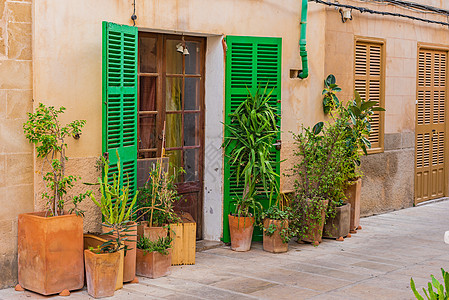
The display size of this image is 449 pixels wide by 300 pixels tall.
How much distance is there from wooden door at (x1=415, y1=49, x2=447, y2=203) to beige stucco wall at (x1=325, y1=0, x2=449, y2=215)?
0.26 m

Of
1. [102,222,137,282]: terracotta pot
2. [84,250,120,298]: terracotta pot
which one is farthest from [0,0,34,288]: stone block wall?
[102,222,137,282]: terracotta pot

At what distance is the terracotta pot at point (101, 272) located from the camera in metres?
6.38

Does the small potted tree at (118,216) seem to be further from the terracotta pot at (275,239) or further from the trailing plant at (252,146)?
the terracotta pot at (275,239)

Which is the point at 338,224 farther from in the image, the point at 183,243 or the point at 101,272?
the point at 101,272

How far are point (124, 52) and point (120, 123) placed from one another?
2.29 ft

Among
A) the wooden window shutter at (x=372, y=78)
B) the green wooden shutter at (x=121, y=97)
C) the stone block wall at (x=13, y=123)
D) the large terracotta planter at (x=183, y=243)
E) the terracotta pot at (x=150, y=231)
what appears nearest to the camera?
the stone block wall at (x=13, y=123)

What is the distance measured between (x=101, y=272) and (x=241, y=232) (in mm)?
2388

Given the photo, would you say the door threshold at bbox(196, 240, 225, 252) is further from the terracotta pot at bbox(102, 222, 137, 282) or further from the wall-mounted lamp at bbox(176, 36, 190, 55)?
the wall-mounted lamp at bbox(176, 36, 190, 55)

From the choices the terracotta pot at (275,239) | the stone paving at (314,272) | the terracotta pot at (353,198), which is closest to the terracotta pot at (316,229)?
the stone paving at (314,272)

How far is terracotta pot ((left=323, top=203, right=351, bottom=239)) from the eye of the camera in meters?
9.23

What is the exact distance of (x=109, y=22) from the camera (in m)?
6.91

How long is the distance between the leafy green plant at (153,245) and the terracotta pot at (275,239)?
62.1 inches

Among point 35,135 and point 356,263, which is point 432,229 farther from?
point 35,135

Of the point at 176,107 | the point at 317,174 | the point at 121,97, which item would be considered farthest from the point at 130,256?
the point at 317,174
